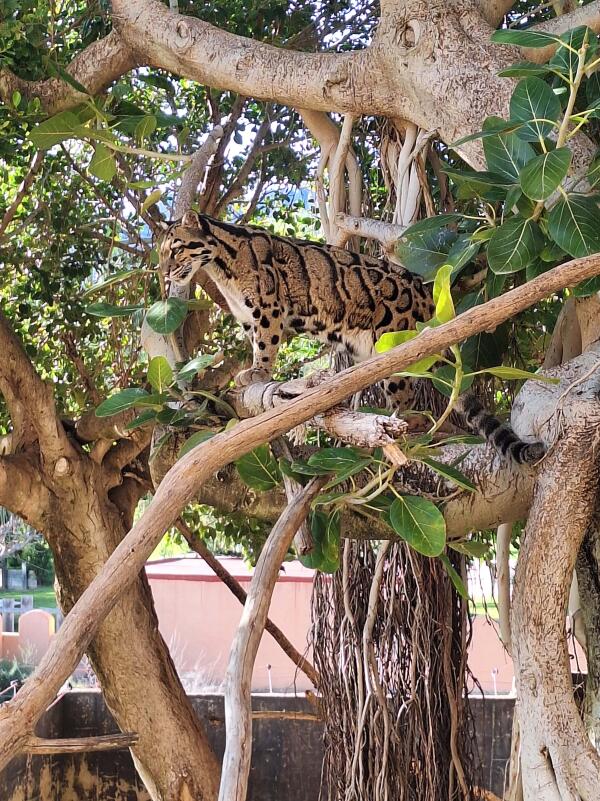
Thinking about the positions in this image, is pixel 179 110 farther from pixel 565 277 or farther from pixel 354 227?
pixel 565 277

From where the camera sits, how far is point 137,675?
339 cm

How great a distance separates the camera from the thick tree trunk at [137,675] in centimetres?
338

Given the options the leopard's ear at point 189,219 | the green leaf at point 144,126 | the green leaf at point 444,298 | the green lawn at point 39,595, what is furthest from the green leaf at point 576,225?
the green lawn at point 39,595

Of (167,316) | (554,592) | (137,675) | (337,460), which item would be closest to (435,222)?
(167,316)

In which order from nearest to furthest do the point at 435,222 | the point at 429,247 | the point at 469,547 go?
the point at 469,547, the point at 435,222, the point at 429,247

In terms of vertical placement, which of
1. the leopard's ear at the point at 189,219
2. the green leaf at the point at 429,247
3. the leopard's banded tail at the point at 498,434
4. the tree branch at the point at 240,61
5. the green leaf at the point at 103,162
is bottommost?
the leopard's banded tail at the point at 498,434

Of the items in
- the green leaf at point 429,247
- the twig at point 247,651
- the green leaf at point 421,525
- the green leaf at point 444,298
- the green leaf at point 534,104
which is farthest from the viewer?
the green leaf at point 429,247

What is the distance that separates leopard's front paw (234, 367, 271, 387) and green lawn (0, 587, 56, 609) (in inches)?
425

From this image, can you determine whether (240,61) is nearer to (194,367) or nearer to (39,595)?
(194,367)

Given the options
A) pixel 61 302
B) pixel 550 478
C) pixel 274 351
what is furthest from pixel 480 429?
pixel 61 302

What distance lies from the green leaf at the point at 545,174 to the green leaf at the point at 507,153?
0.16 meters

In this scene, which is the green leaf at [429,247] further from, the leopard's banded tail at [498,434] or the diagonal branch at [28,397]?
the diagonal branch at [28,397]

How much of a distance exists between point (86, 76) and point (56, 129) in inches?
33.5

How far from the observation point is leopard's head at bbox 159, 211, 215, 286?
8.38 feet
